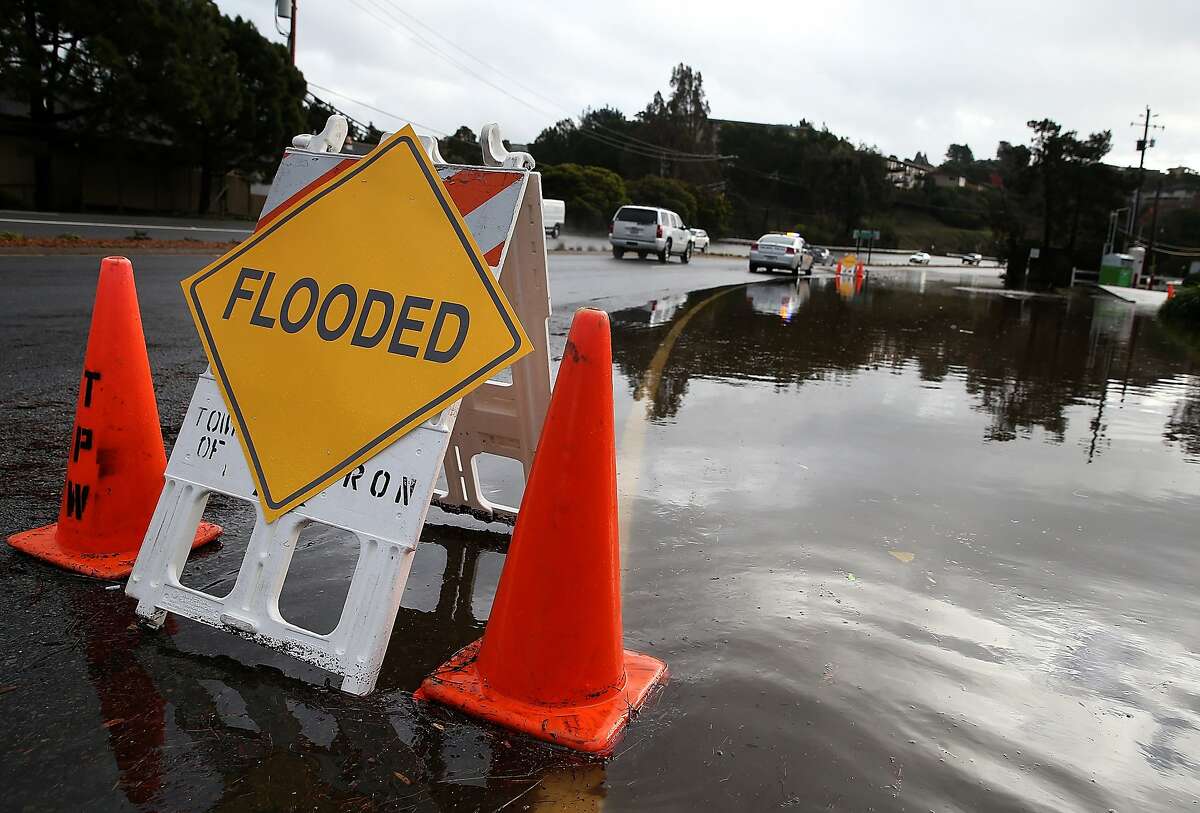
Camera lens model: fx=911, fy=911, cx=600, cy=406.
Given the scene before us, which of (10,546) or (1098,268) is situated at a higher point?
(1098,268)

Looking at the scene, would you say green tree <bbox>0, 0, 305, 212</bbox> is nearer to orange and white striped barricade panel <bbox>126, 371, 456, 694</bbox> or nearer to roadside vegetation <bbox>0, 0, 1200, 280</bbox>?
roadside vegetation <bbox>0, 0, 1200, 280</bbox>

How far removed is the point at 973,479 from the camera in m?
5.74

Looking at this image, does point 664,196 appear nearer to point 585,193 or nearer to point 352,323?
point 585,193

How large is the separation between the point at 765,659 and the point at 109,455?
2.63 m

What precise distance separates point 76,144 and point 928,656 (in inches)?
1700

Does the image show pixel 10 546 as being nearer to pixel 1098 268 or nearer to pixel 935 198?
pixel 1098 268

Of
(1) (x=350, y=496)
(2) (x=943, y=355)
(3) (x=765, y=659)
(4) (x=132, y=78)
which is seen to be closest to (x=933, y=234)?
(4) (x=132, y=78)

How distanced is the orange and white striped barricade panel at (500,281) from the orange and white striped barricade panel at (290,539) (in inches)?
28.1

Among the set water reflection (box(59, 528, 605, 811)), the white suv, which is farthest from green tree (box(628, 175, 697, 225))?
water reflection (box(59, 528, 605, 811))

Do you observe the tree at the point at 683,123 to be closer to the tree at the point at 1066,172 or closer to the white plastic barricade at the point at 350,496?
the tree at the point at 1066,172

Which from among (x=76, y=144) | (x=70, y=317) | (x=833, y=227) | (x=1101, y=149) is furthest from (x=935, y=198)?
(x=70, y=317)

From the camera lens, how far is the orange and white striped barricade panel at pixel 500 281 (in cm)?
308

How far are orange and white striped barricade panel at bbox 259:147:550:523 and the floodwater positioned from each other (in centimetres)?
32

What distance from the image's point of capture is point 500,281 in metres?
3.48
